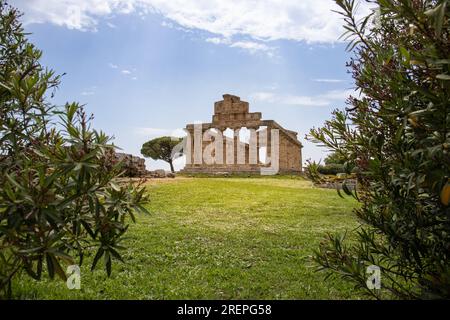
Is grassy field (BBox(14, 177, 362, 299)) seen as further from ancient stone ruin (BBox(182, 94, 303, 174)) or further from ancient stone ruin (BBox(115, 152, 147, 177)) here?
ancient stone ruin (BBox(182, 94, 303, 174))

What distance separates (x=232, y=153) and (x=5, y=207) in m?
39.4

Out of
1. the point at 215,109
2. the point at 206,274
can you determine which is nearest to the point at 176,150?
the point at 215,109

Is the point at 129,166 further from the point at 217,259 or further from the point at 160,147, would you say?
the point at 160,147

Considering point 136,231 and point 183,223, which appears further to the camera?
point 183,223

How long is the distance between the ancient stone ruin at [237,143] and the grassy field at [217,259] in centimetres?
2690

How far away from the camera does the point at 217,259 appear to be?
6.18 metres

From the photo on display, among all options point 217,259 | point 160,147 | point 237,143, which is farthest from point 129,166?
point 160,147

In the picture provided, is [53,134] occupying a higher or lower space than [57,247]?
higher

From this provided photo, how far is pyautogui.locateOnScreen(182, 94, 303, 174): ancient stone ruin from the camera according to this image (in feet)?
128

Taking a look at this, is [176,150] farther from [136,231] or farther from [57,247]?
[57,247]

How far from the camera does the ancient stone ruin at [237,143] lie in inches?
1534

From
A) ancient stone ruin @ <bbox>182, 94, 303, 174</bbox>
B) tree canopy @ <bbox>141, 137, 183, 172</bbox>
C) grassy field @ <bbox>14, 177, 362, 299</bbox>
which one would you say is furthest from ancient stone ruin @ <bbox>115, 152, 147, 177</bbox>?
tree canopy @ <bbox>141, 137, 183, 172</bbox>

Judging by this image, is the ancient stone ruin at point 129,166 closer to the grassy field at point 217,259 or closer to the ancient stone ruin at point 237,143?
the grassy field at point 217,259
